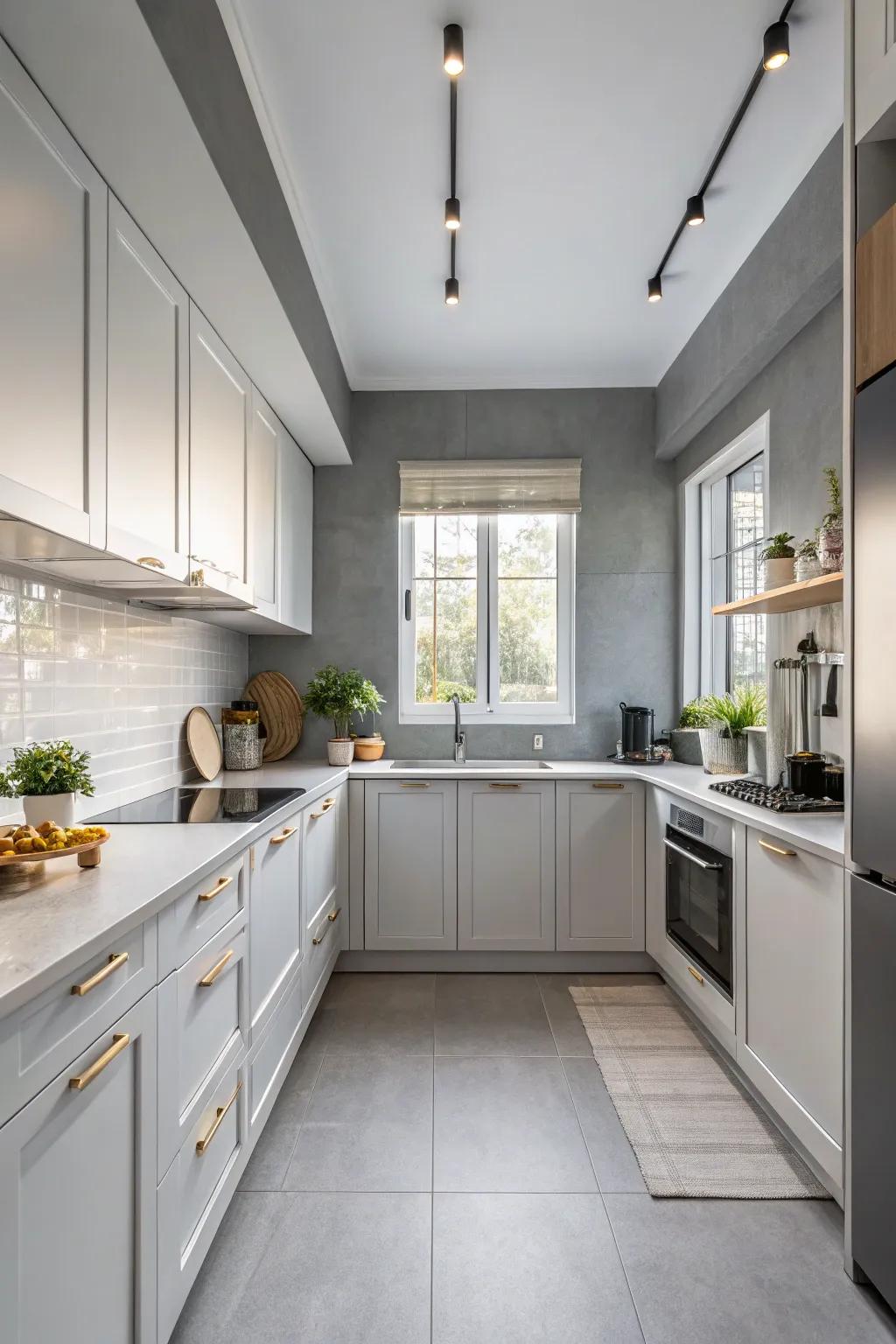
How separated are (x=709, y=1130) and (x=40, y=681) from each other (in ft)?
7.06

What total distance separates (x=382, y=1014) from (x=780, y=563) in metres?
2.16

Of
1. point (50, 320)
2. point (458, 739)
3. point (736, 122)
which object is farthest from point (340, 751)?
point (736, 122)

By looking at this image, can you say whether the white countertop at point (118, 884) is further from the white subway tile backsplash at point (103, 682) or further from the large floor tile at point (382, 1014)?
the large floor tile at point (382, 1014)

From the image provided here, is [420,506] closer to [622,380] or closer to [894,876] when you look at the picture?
[622,380]

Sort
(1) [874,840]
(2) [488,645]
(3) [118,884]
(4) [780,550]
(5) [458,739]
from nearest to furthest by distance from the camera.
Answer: (3) [118,884] < (1) [874,840] < (4) [780,550] < (5) [458,739] < (2) [488,645]

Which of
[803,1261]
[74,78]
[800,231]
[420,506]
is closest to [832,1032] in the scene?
[803,1261]

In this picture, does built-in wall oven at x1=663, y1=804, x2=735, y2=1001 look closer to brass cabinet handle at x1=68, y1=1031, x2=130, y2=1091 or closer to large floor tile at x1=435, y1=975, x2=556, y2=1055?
large floor tile at x1=435, y1=975, x2=556, y2=1055

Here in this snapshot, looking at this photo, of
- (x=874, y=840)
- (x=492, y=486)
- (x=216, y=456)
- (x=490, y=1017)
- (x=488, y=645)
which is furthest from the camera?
(x=488, y=645)

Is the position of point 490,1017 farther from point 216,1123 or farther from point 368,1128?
point 216,1123

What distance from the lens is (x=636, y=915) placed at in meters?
3.19

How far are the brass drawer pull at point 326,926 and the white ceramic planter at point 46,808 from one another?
4.44ft

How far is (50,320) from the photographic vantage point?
A: 51.8 inches

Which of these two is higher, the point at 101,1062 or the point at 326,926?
the point at 101,1062

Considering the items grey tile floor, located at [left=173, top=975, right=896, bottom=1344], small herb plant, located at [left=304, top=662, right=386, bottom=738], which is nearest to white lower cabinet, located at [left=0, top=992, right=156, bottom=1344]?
grey tile floor, located at [left=173, top=975, right=896, bottom=1344]
